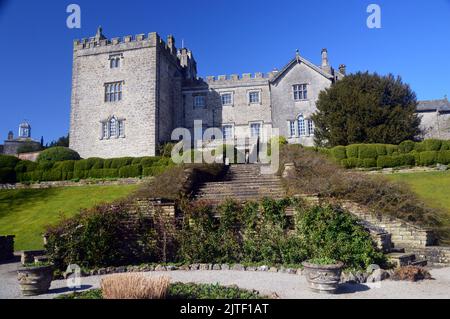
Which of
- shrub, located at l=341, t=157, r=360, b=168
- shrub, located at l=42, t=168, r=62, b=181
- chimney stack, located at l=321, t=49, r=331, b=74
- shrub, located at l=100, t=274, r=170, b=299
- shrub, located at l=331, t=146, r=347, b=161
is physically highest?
chimney stack, located at l=321, t=49, r=331, b=74

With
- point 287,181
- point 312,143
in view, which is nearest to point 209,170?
point 287,181

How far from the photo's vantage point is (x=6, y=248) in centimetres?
1262

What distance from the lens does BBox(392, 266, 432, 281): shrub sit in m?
8.03

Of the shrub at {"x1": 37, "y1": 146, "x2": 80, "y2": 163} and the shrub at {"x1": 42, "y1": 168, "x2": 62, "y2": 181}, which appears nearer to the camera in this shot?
the shrub at {"x1": 42, "y1": 168, "x2": 62, "y2": 181}

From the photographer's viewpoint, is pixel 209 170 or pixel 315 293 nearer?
pixel 315 293

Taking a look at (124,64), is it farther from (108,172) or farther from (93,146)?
(108,172)

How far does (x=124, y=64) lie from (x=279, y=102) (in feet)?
51.6

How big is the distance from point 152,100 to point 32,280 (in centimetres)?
2721

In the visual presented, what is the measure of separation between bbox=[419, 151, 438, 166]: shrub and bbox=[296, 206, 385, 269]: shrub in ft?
49.1

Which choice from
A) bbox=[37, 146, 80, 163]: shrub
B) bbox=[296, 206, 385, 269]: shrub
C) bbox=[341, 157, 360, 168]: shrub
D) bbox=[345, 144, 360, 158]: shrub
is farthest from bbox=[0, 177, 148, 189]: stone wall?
bbox=[296, 206, 385, 269]: shrub

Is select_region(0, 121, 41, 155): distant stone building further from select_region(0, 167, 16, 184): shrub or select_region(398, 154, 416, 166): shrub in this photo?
select_region(398, 154, 416, 166): shrub

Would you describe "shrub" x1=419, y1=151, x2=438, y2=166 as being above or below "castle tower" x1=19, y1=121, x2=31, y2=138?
below

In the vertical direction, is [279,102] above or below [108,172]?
above
